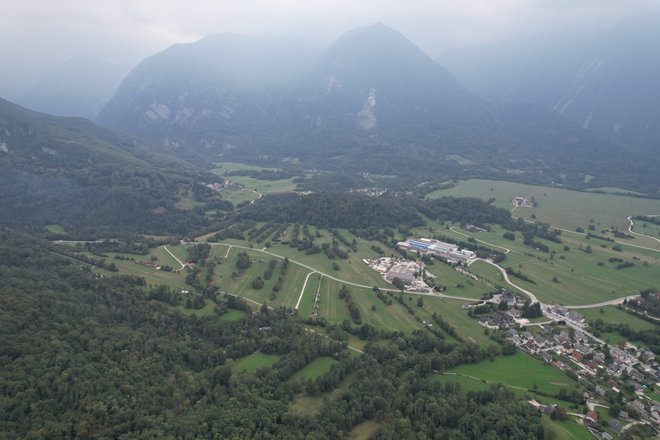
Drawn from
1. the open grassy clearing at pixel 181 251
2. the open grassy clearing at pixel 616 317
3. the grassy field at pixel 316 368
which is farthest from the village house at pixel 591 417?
the open grassy clearing at pixel 181 251

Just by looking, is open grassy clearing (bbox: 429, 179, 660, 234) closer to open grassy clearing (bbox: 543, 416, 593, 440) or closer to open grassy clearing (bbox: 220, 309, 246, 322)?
open grassy clearing (bbox: 543, 416, 593, 440)

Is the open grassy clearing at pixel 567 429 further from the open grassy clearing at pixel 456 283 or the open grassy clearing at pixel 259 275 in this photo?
the open grassy clearing at pixel 259 275

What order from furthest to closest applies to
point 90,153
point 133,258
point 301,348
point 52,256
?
point 90,153 → point 133,258 → point 52,256 → point 301,348

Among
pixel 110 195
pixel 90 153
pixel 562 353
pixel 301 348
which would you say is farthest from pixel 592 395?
pixel 90 153

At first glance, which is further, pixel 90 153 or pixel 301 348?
pixel 90 153

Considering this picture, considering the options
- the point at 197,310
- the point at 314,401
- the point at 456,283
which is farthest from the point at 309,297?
the point at 314,401

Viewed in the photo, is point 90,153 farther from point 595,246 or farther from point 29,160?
point 595,246
